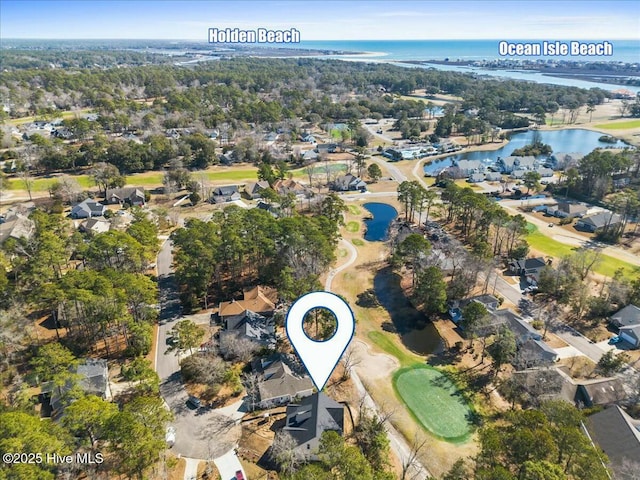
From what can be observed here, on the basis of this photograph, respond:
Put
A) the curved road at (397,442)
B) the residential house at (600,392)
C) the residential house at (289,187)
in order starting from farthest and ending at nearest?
1. the residential house at (289,187)
2. the residential house at (600,392)
3. the curved road at (397,442)

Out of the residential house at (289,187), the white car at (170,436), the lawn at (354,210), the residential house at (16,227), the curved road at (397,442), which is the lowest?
the curved road at (397,442)

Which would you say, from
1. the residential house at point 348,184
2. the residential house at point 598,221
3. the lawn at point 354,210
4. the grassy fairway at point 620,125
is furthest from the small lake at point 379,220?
the grassy fairway at point 620,125

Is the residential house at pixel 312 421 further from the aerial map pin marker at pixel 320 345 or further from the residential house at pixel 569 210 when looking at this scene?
the residential house at pixel 569 210

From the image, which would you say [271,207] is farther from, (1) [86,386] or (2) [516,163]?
(2) [516,163]

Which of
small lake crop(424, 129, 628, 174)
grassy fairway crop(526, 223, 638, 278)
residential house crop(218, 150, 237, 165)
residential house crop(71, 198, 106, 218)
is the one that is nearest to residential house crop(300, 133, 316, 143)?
residential house crop(218, 150, 237, 165)

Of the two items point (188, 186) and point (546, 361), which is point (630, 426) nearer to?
point (546, 361)

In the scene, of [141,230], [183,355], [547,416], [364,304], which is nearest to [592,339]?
[547,416]
